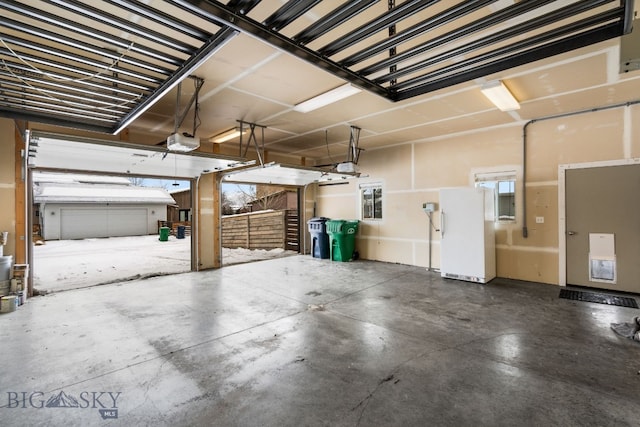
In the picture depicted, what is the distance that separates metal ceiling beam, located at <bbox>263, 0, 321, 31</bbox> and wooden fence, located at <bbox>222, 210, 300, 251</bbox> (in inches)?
308

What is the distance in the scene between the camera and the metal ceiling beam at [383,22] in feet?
5.43

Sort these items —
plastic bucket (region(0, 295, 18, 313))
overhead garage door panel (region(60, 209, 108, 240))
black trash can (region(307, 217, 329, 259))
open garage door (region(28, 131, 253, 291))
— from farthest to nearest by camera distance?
overhead garage door panel (region(60, 209, 108, 240)) < black trash can (region(307, 217, 329, 259)) < open garage door (region(28, 131, 253, 291)) < plastic bucket (region(0, 295, 18, 313))

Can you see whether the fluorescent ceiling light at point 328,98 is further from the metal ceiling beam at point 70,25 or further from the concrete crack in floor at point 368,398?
the concrete crack in floor at point 368,398

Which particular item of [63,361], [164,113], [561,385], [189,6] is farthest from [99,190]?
[561,385]

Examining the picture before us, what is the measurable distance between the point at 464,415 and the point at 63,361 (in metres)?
3.31

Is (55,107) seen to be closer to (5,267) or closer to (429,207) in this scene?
(5,267)

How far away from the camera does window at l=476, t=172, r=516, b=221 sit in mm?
5621

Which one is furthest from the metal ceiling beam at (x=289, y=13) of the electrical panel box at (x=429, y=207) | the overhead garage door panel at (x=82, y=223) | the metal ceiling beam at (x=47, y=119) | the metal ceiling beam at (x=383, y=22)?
the overhead garage door panel at (x=82, y=223)

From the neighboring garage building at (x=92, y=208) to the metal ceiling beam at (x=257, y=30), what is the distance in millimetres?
18954

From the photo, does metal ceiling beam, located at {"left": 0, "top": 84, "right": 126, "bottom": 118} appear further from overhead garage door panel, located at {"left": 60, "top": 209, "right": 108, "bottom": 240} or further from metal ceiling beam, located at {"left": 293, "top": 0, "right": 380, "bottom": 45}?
overhead garage door panel, located at {"left": 60, "top": 209, "right": 108, "bottom": 240}

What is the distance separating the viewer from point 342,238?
25.0 ft

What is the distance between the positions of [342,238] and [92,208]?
55.0 ft

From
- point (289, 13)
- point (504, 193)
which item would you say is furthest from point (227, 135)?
point (504, 193)

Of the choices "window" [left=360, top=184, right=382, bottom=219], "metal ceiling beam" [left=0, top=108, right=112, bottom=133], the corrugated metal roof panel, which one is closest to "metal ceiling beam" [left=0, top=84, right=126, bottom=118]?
"metal ceiling beam" [left=0, top=108, right=112, bottom=133]
